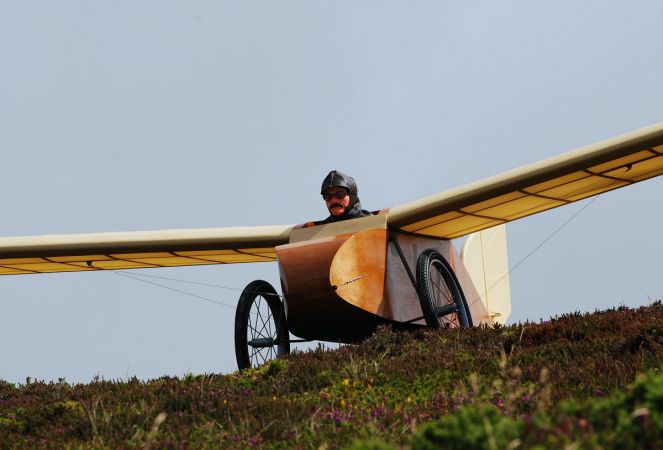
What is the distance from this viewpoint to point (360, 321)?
1132cm

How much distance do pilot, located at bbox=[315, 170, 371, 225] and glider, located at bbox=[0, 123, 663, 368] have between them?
→ 1.07 ft

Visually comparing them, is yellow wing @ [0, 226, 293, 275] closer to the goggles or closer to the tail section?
the goggles

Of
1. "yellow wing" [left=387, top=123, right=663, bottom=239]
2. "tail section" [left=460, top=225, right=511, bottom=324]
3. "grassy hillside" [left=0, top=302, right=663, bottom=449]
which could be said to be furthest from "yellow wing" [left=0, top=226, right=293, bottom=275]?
"tail section" [left=460, top=225, right=511, bottom=324]

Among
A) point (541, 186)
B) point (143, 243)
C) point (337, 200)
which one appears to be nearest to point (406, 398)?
point (337, 200)

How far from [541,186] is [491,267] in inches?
218

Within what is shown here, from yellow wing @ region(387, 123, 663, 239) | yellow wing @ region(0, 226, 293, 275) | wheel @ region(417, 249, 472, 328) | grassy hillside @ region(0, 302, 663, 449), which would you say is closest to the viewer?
grassy hillside @ region(0, 302, 663, 449)

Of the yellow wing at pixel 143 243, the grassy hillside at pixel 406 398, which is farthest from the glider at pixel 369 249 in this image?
the grassy hillside at pixel 406 398

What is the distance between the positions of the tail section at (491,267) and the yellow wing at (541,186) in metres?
2.89

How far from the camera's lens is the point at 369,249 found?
1138cm

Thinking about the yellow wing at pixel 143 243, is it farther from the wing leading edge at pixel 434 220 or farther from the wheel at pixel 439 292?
the wheel at pixel 439 292

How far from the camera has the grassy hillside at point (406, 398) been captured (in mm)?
3348

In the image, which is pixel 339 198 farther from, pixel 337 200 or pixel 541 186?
pixel 541 186

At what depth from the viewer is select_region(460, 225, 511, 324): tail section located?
642 inches

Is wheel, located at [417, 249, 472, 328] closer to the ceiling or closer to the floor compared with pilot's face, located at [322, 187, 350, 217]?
closer to the floor
